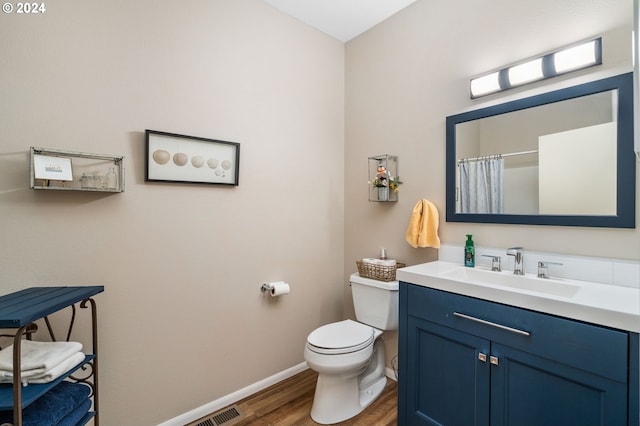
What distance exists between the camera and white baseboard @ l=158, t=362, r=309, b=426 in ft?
5.75

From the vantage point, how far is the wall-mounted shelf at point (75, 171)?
129 cm

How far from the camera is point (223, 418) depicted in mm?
1812

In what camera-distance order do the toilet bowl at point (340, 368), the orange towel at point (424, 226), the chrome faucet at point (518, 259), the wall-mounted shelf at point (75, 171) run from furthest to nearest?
the orange towel at point (424, 226)
the toilet bowl at point (340, 368)
the chrome faucet at point (518, 259)
the wall-mounted shelf at point (75, 171)

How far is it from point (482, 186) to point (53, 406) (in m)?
2.21

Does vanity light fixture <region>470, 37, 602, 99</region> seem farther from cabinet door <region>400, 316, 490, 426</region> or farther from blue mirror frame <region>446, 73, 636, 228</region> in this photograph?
cabinet door <region>400, 316, 490, 426</region>

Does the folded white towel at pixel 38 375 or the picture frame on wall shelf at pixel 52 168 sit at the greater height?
the picture frame on wall shelf at pixel 52 168

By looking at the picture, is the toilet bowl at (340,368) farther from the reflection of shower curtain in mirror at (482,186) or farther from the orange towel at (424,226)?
the reflection of shower curtain in mirror at (482,186)

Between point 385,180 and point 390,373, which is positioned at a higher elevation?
point 385,180

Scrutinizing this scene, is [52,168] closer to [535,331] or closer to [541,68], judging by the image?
[535,331]

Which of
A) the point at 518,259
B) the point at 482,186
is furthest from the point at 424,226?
the point at 518,259

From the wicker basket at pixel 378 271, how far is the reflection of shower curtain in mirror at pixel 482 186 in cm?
58

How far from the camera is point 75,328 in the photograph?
57.0 inches

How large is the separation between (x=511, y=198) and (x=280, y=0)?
1.97m

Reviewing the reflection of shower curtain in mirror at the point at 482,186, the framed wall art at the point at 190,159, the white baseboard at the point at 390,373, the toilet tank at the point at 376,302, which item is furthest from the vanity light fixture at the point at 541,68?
the white baseboard at the point at 390,373
